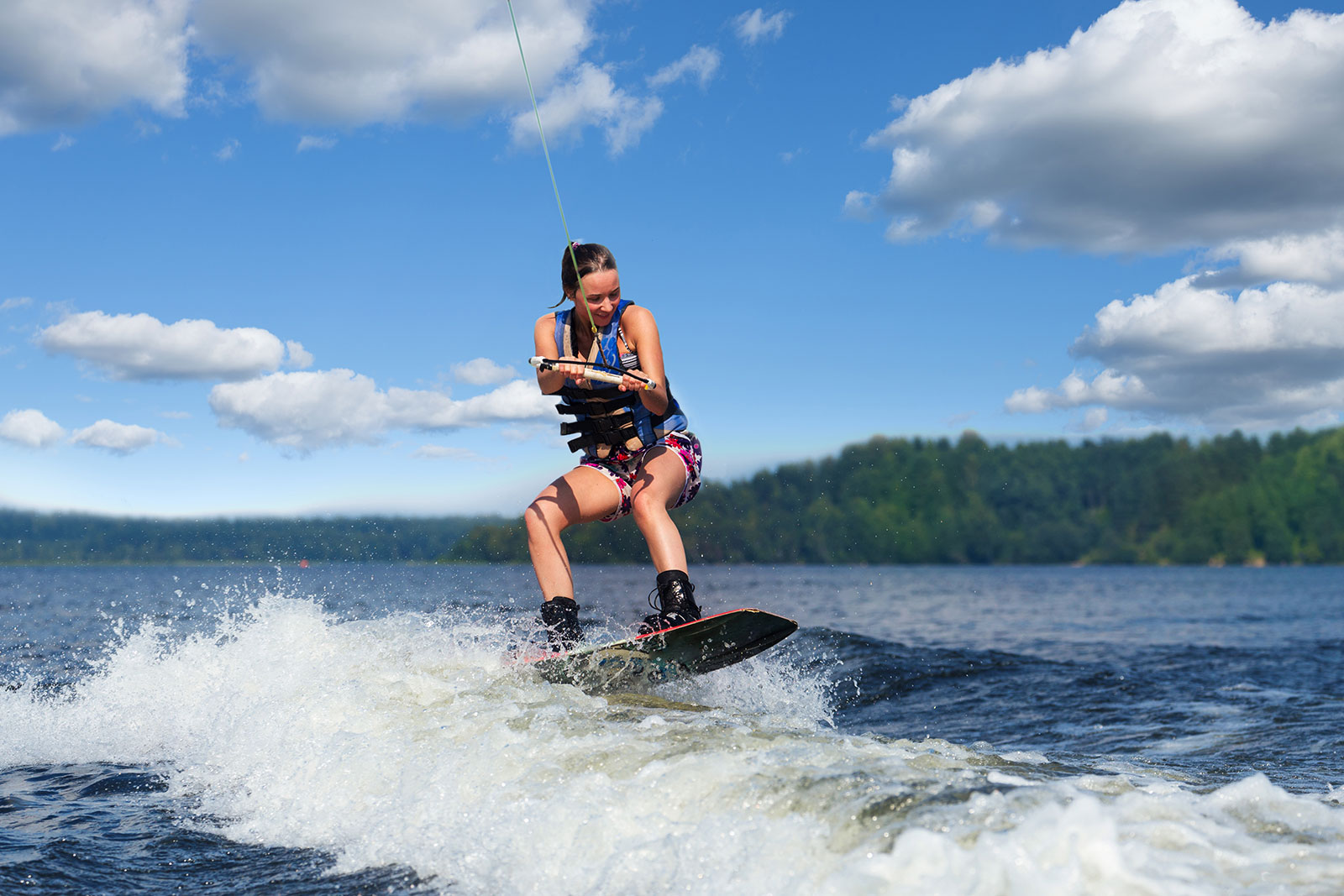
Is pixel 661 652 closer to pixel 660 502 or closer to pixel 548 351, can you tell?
pixel 660 502

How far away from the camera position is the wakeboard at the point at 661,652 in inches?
180

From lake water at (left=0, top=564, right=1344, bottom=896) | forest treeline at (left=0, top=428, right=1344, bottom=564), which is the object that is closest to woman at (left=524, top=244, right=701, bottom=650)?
lake water at (left=0, top=564, right=1344, bottom=896)

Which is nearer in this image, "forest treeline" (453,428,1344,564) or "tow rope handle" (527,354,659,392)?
"tow rope handle" (527,354,659,392)

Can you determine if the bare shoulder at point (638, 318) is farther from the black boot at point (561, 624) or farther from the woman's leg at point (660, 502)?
the black boot at point (561, 624)

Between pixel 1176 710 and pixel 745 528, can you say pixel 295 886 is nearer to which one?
pixel 1176 710

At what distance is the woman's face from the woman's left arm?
95mm

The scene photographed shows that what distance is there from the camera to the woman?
4.73m

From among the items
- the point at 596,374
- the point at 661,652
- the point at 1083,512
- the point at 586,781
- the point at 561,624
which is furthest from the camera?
the point at 1083,512

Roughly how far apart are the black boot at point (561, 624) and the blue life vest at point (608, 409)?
0.90 metres

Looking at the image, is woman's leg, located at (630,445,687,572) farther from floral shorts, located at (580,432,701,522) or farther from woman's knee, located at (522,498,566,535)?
woman's knee, located at (522,498,566,535)

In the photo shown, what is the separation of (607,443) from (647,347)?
70 cm

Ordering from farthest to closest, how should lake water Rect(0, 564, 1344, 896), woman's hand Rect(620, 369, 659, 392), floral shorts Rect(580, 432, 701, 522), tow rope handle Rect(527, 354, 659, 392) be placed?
floral shorts Rect(580, 432, 701, 522) → woman's hand Rect(620, 369, 659, 392) → tow rope handle Rect(527, 354, 659, 392) → lake water Rect(0, 564, 1344, 896)

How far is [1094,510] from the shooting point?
5108 inches

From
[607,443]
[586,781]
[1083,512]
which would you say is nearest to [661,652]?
[607,443]
